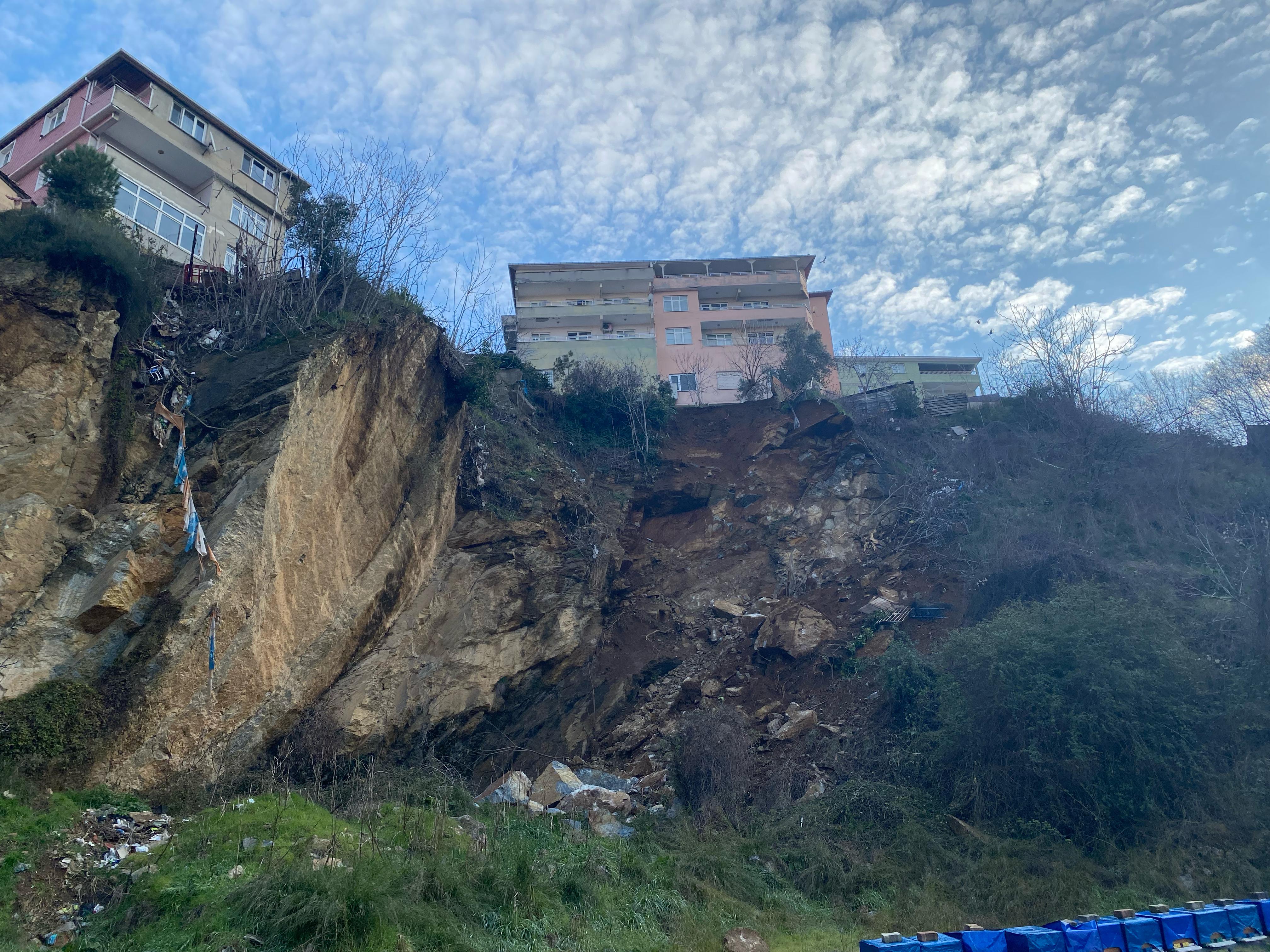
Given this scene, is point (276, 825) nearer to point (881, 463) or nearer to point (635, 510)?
point (635, 510)

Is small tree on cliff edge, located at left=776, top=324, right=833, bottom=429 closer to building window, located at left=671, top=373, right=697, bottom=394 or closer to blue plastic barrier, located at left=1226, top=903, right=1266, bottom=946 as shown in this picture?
building window, located at left=671, top=373, right=697, bottom=394

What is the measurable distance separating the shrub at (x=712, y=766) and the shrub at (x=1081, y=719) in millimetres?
3909

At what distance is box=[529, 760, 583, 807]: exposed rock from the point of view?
14695mm

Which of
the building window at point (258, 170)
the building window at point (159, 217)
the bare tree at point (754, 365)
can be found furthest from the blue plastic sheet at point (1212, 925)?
the building window at point (258, 170)

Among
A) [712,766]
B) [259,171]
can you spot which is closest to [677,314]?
[259,171]

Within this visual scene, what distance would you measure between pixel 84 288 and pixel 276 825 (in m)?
9.39

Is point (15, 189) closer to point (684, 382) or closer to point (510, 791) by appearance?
point (510, 791)

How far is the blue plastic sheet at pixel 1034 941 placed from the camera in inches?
311

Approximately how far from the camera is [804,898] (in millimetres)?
11961

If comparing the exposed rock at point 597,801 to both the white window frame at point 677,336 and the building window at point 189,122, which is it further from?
the white window frame at point 677,336

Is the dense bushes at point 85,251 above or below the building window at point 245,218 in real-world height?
below

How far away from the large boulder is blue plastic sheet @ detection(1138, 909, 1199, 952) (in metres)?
10.8

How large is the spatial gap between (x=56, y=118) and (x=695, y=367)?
931 inches

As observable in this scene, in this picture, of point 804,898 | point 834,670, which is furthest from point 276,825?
point 834,670
